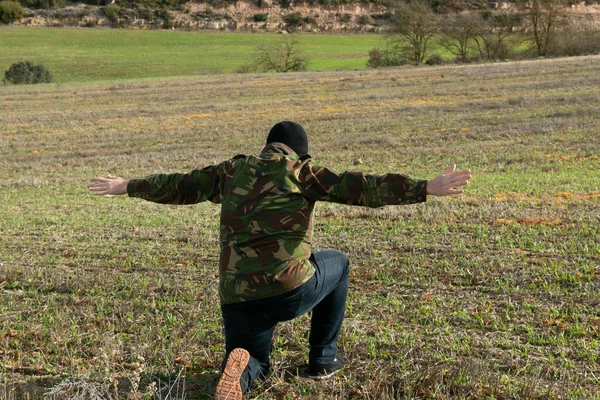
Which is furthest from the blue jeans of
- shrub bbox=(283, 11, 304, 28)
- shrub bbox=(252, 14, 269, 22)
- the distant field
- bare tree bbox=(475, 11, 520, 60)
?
shrub bbox=(252, 14, 269, 22)

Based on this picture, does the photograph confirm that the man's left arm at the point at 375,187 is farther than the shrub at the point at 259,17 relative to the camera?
No

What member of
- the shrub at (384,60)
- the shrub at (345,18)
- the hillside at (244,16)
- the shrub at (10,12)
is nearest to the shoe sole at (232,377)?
the shrub at (384,60)

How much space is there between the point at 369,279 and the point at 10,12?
276 ft

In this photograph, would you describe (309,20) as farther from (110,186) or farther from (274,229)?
(274,229)

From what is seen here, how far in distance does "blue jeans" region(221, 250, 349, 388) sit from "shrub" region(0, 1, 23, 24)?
85.4 meters

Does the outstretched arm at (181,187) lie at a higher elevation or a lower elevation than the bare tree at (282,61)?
higher

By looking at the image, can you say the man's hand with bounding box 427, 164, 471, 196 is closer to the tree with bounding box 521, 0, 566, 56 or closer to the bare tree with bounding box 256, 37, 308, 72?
the bare tree with bounding box 256, 37, 308, 72

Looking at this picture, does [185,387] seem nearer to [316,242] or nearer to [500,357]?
[500,357]

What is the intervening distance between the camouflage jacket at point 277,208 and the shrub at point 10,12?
85.4m

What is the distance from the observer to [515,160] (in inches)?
559

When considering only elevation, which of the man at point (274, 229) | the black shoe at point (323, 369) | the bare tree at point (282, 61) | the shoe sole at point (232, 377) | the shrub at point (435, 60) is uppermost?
the man at point (274, 229)

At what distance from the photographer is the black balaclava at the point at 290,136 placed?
4.10 meters

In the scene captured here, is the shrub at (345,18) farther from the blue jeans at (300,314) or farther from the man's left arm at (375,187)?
the man's left arm at (375,187)

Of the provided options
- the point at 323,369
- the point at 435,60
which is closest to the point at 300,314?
the point at 323,369
